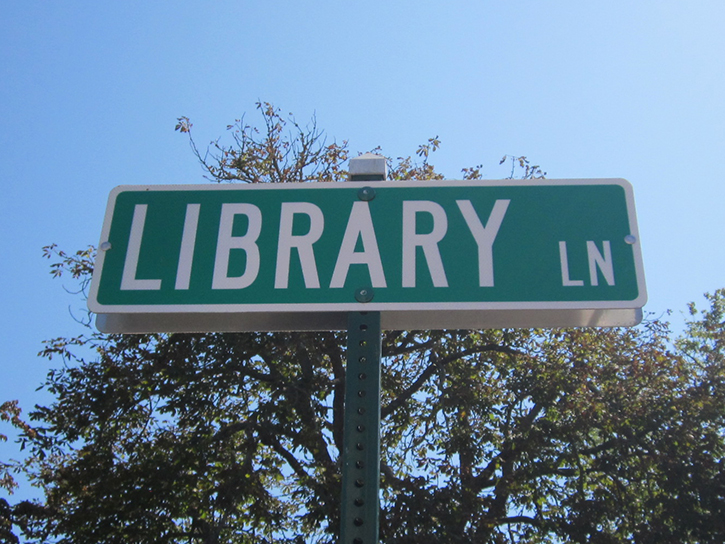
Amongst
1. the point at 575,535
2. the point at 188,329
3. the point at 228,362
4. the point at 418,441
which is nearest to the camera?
the point at 188,329

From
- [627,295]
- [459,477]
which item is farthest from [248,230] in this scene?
[459,477]

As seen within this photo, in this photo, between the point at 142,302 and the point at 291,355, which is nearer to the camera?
the point at 142,302

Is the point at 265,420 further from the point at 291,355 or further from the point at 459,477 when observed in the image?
the point at 459,477

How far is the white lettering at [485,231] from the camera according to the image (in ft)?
5.58

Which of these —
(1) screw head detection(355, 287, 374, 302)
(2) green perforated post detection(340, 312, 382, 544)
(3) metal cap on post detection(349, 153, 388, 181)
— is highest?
(3) metal cap on post detection(349, 153, 388, 181)

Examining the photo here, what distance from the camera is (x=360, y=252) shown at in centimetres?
172

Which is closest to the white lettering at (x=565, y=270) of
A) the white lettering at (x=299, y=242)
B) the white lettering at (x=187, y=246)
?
the white lettering at (x=299, y=242)

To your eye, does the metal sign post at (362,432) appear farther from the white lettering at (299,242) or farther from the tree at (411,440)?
the tree at (411,440)

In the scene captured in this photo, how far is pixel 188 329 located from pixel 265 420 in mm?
7535

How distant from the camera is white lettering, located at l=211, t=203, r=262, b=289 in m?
1.72

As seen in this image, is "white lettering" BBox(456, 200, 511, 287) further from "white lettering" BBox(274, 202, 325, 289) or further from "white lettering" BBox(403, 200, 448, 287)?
"white lettering" BBox(274, 202, 325, 289)

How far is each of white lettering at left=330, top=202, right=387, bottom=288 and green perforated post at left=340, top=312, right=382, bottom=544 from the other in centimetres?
12

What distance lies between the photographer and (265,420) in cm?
909

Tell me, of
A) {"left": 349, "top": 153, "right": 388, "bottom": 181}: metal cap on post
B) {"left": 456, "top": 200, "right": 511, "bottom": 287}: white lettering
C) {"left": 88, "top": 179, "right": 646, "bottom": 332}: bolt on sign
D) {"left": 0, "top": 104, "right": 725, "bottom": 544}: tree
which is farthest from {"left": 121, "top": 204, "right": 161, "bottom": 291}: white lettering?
{"left": 0, "top": 104, "right": 725, "bottom": 544}: tree
